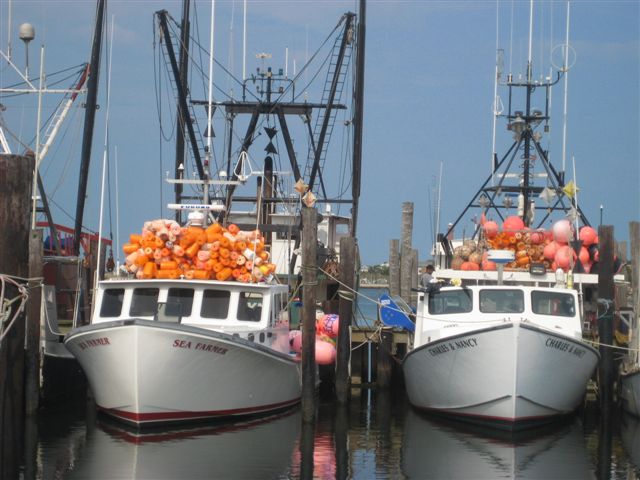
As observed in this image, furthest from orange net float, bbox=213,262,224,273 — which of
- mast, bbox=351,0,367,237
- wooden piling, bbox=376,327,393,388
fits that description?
mast, bbox=351,0,367,237

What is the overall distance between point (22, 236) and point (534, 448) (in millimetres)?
8410

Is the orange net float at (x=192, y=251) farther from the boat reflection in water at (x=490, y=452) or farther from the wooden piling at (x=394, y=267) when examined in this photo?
the wooden piling at (x=394, y=267)

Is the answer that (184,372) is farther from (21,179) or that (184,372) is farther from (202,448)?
(21,179)

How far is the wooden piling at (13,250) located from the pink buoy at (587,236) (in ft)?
38.8

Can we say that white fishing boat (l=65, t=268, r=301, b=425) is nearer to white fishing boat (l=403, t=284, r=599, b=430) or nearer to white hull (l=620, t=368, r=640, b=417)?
white fishing boat (l=403, t=284, r=599, b=430)

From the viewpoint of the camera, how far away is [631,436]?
699 inches

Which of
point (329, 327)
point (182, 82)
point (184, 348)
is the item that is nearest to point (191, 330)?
point (184, 348)

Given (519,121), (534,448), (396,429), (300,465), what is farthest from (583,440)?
(519,121)

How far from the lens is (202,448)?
15562mm

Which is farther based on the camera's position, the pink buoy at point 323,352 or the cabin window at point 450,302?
the pink buoy at point 323,352

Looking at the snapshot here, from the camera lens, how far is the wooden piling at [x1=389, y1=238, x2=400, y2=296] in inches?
870

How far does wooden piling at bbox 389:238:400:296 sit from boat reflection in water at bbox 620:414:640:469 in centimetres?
523

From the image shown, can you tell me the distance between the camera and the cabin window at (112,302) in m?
18.1

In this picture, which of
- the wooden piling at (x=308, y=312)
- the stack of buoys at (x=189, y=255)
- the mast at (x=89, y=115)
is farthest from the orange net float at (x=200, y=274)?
the mast at (x=89, y=115)
